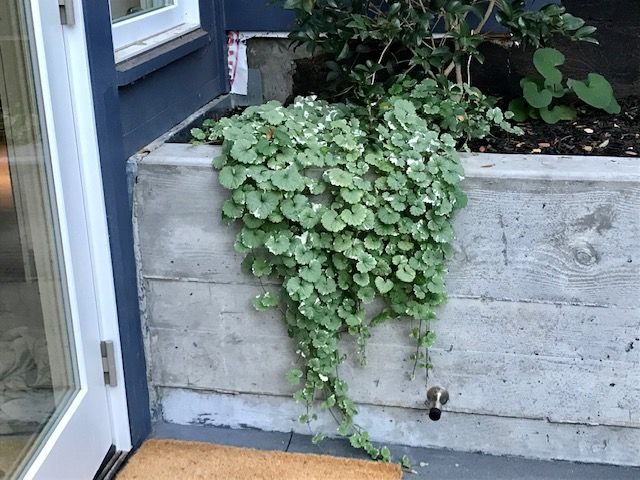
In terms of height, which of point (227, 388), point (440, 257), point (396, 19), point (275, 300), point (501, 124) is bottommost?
point (227, 388)

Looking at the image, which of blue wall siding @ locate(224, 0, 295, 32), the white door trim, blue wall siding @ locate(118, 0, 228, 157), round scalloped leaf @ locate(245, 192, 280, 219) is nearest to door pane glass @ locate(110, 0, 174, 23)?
blue wall siding @ locate(118, 0, 228, 157)

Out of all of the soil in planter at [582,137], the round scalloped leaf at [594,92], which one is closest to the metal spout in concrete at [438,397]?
the soil in planter at [582,137]

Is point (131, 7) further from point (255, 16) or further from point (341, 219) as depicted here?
point (341, 219)

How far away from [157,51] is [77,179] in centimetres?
58

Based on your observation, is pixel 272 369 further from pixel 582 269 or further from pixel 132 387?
pixel 582 269

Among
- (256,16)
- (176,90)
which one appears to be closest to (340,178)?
(176,90)

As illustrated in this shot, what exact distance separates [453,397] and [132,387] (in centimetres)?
92

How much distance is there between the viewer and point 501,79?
275 centimetres

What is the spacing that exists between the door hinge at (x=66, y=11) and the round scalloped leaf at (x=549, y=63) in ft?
4.59

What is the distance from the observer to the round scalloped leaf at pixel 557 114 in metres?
2.46

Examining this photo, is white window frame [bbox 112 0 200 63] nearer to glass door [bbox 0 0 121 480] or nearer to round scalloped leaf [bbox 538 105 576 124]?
glass door [bbox 0 0 121 480]

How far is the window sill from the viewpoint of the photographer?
208cm

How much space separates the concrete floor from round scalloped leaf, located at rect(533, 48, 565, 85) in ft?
3.82

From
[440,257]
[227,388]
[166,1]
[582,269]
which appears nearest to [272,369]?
[227,388]
